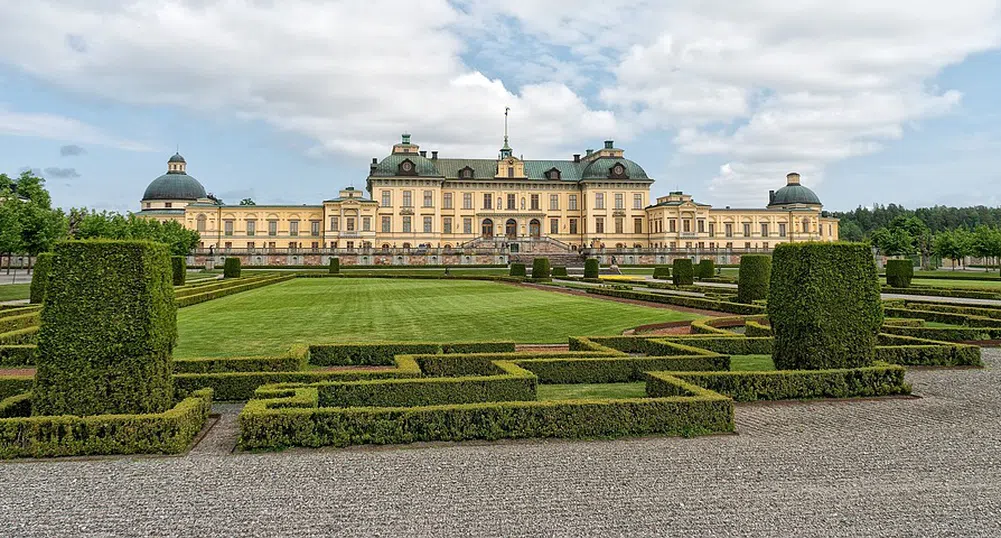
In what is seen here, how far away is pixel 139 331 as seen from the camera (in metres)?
6.62

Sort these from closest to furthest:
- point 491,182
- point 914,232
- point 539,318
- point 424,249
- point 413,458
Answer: point 413,458, point 539,318, point 424,249, point 491,182, point 914,232

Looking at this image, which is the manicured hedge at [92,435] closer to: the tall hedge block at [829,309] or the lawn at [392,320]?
the lawn at [392,320]

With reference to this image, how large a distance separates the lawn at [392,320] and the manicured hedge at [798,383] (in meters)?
5.53

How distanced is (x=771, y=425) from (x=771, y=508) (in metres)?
2.54

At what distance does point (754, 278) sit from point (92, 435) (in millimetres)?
19925

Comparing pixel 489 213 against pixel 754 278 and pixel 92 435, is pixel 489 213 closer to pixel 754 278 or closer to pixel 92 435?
pixel 754 278

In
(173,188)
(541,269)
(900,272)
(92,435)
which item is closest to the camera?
(92,435)

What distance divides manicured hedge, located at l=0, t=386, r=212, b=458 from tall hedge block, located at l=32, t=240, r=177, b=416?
23cm

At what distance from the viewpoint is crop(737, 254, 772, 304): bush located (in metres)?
21.8

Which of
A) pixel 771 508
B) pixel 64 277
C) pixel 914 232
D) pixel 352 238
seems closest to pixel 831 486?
pixel 771 508

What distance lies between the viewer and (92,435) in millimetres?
6281

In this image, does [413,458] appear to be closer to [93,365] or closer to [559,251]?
[93,365]

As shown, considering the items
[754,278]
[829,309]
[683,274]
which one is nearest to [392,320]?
[829,309]

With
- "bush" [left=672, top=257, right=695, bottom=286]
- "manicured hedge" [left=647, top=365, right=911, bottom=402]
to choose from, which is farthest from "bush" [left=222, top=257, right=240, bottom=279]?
"manicured hedge" [left=647, top=365, right=911, bottom=402]
